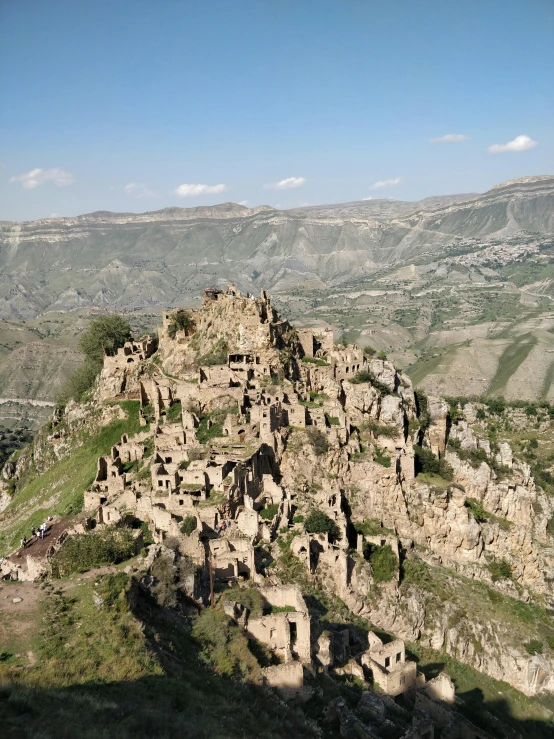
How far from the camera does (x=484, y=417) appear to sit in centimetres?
8850

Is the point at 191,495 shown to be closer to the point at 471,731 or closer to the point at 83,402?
the point at 471,731

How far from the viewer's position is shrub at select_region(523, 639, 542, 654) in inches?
1724

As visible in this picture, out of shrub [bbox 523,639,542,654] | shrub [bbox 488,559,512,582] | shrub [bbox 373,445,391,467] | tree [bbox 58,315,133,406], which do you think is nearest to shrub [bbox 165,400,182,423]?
shrub [bbox 373,445,391,467]

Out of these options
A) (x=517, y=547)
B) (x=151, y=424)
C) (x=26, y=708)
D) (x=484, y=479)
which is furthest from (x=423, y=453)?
(x=26, y=708)

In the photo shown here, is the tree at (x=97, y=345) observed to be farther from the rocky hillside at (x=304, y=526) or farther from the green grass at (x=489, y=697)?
the green grass at (x=489, y=697)

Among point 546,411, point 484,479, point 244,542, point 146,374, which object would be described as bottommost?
point 546,411

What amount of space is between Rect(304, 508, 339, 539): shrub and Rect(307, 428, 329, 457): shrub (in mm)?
5895

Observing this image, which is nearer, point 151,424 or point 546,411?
point 151,424

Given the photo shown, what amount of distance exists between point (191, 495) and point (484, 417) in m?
62.3

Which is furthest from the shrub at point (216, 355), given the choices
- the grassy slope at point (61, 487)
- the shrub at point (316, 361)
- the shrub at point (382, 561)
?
the shrub at point (382, 561)

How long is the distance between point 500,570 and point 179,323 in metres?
39.2

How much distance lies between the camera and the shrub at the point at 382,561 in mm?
42750

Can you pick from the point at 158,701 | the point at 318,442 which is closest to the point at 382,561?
the point at 318,442

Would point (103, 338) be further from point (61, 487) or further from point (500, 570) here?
point (500, 570)
